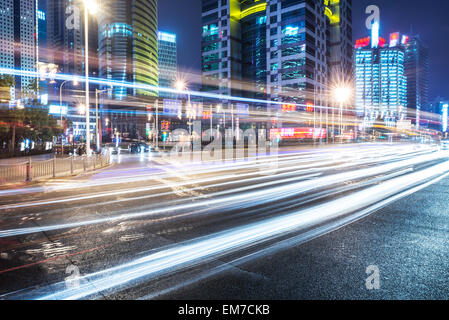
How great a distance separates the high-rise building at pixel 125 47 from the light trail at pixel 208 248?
437ft

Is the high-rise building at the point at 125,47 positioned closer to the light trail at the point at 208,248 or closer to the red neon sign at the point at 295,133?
the red neon sign at the point at 295,133

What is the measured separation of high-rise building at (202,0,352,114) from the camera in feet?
247

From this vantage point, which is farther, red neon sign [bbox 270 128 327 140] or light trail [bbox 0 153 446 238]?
red neon sign [bbox 270 128 327 140]

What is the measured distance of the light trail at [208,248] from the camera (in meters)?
3.90

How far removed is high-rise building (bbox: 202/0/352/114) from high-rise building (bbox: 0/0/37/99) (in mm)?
98675

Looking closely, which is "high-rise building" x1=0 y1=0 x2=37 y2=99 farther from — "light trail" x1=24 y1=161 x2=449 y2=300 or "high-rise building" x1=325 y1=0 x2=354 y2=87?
"light trail" x1=24 y1=161 x2=449 y2=300

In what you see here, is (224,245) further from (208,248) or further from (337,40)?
(337,40)

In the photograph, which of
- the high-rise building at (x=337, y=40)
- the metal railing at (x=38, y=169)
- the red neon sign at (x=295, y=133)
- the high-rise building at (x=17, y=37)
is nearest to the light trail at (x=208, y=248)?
the metal railing at (x=38, y=169)

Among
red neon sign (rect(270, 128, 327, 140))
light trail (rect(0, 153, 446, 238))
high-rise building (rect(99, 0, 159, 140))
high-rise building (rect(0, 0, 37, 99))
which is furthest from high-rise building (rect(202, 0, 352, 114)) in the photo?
high-rise building (rect(0, 0, 37, 99))

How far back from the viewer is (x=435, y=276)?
4.09 m

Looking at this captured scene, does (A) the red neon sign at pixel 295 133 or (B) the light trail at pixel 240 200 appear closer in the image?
(B) the light trail at pixel 240 200

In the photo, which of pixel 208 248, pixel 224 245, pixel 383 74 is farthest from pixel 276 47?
pixel 383 74

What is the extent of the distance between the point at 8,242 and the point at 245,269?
4.77 m
